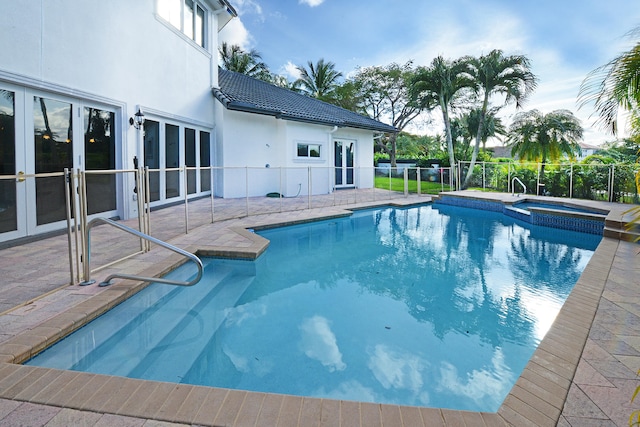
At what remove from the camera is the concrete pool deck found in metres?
2.21

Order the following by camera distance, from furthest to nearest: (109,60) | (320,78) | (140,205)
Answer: (320,78)
(109,60)
(140,205)

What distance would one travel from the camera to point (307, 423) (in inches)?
85.7

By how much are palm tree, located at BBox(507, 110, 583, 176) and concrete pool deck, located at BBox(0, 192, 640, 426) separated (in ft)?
46.9

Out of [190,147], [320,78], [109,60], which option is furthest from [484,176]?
[320,78]

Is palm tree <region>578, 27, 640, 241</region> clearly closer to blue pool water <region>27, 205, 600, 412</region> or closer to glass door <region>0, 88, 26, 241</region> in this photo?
blue pool water <region>27, 205, 600, 412</region>

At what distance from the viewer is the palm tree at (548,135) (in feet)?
53.3

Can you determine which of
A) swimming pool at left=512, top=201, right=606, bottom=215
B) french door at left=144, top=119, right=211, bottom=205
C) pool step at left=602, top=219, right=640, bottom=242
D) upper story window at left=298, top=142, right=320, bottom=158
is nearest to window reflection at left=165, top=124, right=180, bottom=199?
french door at left=144, top=119, right=211, bottom=205

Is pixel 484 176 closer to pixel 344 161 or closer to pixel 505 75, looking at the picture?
pixel 505 75

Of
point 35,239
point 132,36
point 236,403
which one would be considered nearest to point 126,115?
point 132,36

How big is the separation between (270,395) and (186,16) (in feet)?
41.5

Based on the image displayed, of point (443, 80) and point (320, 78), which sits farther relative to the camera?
point (320, 78)

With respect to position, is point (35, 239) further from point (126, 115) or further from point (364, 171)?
point (364, 171)

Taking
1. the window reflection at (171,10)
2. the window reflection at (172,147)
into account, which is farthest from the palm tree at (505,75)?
the window reflection at (172,147)

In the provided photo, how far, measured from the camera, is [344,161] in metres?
18.0
